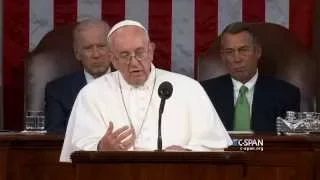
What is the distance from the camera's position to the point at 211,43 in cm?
772

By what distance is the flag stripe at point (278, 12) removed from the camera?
7820 millimetres

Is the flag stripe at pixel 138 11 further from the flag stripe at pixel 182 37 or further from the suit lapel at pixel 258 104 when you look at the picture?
the suit lapel at pixel 258 104

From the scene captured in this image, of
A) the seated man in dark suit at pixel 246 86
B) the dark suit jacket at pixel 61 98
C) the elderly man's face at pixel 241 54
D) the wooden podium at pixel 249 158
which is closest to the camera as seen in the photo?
the wooden podium at pixel 249 158

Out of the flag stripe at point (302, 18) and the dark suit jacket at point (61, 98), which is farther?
the flag stripe at point (302, 18)

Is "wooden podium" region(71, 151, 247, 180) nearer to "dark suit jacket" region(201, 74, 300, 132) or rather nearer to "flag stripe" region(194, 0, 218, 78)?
"dark suit jacket" region(201, 74, 300, 132)

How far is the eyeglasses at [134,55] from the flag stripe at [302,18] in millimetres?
2692

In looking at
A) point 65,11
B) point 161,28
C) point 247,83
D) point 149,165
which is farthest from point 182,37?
point 149,165

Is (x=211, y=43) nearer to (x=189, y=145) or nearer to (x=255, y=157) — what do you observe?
(x=255, y=157)

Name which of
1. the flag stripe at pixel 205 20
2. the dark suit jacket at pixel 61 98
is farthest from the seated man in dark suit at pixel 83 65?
the flag stripe at pixel 205 20

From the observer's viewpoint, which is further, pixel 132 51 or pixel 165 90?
pixel 132 51

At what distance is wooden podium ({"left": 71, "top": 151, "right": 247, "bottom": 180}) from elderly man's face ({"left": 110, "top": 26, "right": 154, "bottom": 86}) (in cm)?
114

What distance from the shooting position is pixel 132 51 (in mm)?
5367

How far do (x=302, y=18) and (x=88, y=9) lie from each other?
1.71 meters

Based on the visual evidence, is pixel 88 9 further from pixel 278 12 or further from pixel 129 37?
pixel 129 37
